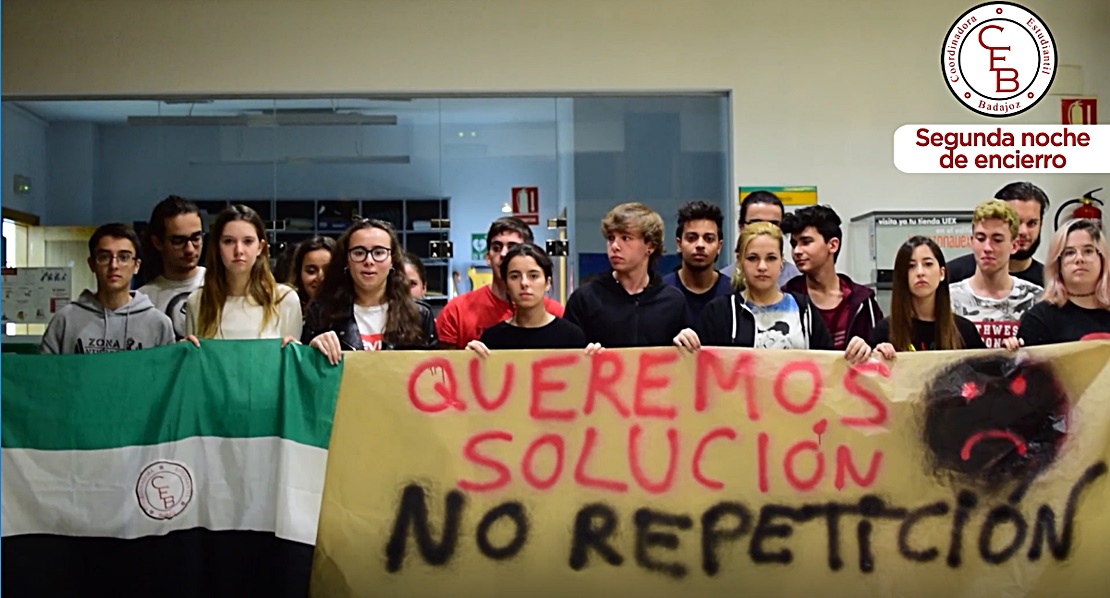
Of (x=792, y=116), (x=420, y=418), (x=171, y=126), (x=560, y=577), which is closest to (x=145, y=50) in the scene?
(x=171, y=126)

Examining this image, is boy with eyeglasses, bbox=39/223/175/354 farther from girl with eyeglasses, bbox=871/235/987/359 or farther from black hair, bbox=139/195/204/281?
girl with eyeglasses, bbox=871/235/987/359

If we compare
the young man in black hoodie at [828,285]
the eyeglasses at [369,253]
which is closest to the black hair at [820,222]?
the young man in black hoodie at [828,285]

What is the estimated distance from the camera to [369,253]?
148 inches

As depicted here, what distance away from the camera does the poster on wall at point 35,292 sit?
6656 millimetres

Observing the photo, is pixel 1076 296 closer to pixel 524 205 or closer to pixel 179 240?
pixel 179 240

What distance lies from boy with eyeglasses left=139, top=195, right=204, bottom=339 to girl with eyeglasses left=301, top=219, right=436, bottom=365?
708 mm

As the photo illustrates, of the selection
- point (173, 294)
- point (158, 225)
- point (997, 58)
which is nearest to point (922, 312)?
point (997, 58)

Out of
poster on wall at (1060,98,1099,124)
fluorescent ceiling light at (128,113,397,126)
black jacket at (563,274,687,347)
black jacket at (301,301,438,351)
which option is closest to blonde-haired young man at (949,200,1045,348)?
black jacket at (563,274,687,347)

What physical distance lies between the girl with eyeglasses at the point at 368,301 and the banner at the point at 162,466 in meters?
0.27

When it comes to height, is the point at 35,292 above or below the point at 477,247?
below

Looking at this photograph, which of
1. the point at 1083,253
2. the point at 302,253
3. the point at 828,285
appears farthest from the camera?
the point at 302,253

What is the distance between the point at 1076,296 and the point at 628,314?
4.86 feet

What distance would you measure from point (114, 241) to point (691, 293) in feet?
6.65

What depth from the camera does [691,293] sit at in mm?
4246
